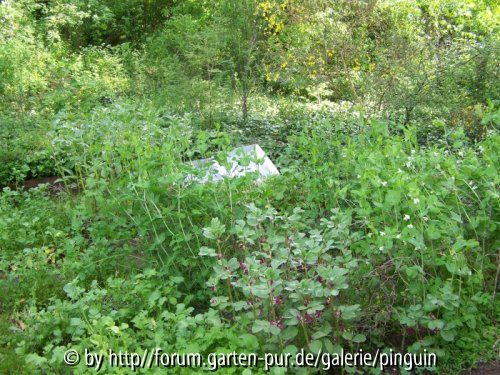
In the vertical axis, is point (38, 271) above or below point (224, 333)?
below

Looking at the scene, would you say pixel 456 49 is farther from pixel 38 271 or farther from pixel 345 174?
pixel 38 271

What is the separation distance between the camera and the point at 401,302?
9.76ft

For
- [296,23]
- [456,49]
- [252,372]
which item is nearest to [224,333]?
[252,372]

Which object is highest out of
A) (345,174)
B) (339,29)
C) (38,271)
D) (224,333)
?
(339,29)

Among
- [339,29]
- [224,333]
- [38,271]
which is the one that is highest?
[339,29]

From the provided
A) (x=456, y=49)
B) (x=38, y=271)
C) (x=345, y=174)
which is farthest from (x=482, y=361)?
(x=456, y=49)

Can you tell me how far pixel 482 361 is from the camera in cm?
282

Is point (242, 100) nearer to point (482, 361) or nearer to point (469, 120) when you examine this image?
point (469, 120)

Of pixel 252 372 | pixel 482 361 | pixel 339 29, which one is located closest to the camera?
pixel 252 372

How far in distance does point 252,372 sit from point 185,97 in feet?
19.1

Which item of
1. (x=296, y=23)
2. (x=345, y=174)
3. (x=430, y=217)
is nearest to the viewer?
(x=430, y=217)

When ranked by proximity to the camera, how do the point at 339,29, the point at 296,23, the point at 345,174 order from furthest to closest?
1. the point at 296,23
2. the point at 339,29
3. the point at 345,174

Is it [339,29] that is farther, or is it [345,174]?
[339,29]

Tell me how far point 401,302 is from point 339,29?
18.0 feet
